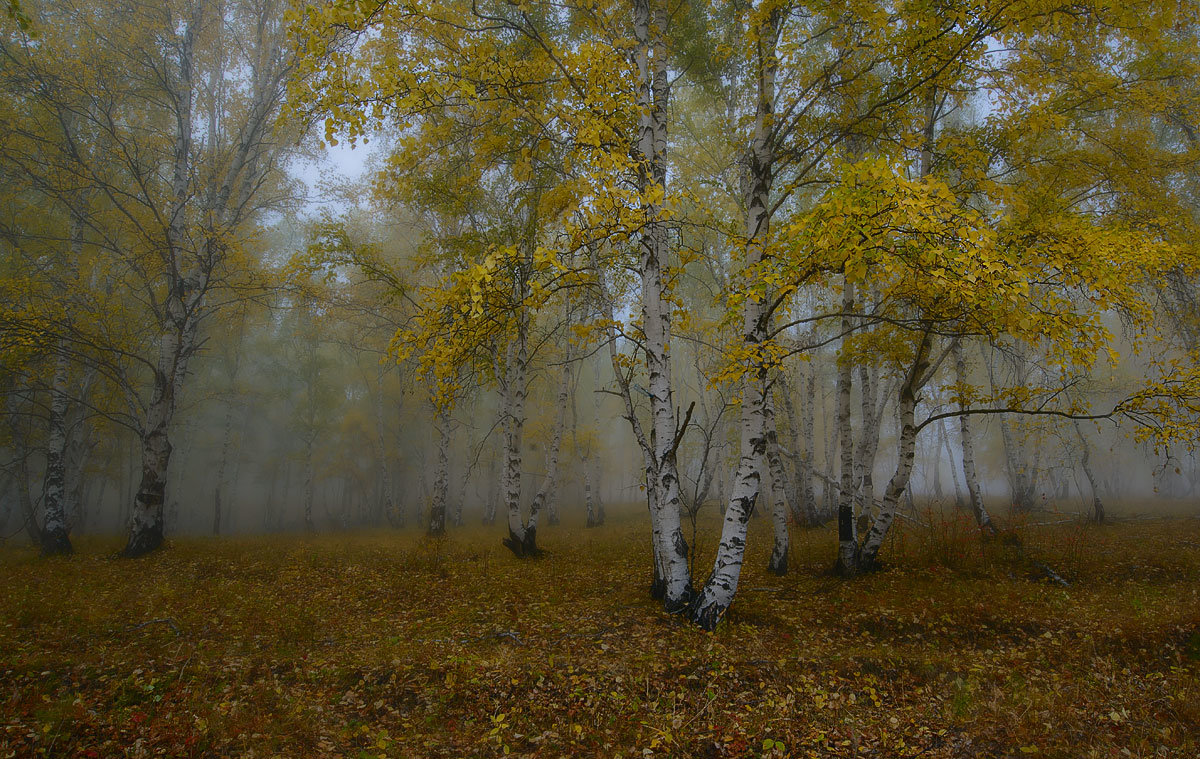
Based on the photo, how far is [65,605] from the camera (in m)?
7.02

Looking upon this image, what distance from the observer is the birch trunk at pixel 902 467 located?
7828 millimetres

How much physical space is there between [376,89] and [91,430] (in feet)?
71.9

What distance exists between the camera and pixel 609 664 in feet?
17.0

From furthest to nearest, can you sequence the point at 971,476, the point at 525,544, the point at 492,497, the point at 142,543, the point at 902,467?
the point at 492,497 < the point at 971,476 < the point at 525,544 < the point at 142,543 < the point at 902,467

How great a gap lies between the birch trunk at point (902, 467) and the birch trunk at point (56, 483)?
1705 cm

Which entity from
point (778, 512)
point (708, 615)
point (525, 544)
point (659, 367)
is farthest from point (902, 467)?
point (525, 544)

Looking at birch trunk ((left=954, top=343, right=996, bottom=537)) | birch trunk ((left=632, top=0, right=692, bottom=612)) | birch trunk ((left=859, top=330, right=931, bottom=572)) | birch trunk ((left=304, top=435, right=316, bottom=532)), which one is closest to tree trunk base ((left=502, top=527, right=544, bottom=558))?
birch trunk ((left=632, top=0, right=692, bottom=612))

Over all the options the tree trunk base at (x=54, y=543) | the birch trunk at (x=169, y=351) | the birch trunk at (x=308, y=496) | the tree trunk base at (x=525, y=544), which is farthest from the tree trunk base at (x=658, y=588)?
the birch trunk at (x=308, y=496)

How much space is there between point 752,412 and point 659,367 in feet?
4.47

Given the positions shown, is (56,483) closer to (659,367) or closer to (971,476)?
(659,367)

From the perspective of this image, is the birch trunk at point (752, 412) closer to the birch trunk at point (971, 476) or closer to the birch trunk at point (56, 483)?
the birch trunk at point (971, 476)

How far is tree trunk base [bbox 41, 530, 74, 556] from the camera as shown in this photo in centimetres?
1126

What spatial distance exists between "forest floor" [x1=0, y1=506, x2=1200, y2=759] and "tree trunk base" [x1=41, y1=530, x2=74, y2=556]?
2838mm

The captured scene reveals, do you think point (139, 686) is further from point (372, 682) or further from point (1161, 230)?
point (1161, 230)
